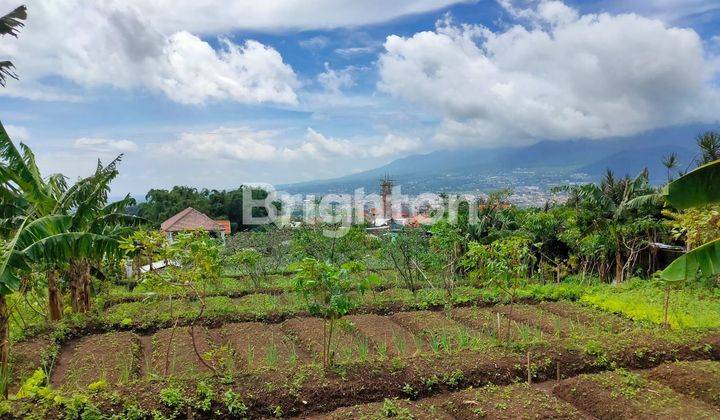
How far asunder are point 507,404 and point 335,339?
3.78 m

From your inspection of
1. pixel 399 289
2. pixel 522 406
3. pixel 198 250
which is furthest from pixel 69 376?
pixel 399 289

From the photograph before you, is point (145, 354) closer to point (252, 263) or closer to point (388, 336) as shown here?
point (388, 336)

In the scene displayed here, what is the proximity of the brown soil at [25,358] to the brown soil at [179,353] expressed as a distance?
5.22 ft

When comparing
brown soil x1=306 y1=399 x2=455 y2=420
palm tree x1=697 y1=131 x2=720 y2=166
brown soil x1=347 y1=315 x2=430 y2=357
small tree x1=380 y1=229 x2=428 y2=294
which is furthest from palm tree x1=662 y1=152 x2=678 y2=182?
brown soil x1=306 y1=399 x2=455 y2=420

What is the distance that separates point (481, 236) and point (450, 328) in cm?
967

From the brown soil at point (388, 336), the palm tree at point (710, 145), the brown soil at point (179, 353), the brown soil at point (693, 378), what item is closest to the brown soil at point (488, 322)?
the brown soil at point (388, 336)

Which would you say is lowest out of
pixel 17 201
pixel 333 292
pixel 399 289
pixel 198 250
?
pixel 399 289

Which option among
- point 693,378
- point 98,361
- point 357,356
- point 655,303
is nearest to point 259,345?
point 357,356

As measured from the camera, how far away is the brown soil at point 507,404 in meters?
5.60

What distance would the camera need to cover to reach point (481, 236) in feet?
61.9

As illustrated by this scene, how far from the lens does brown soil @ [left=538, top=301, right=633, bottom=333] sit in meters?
9.82

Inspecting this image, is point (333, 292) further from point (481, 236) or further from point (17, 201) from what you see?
point (481, 236)

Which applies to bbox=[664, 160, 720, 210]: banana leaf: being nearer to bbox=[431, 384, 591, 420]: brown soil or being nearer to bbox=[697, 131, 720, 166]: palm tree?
bbox=[431, 384, 591, 420]: brown soil

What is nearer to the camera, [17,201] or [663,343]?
[663,343]
